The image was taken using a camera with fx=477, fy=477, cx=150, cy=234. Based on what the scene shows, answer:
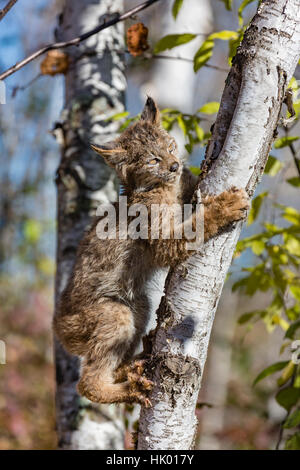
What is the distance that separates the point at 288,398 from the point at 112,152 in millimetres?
1942

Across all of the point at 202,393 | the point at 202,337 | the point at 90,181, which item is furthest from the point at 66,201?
the point at 202,393

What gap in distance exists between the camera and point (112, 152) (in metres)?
3.18

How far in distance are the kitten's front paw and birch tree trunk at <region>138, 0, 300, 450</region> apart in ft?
0.12

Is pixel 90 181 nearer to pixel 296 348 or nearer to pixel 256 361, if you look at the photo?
pixel 296 348

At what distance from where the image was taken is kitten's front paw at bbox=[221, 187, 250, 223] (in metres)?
2.22

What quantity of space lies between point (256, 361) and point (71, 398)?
35.0 ft

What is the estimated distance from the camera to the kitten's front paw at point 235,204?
2.22 meters

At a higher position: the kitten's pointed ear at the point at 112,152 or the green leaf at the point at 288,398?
the kitten's pointed ear at the point at 112,152

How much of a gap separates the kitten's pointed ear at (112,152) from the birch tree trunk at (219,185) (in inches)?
41.5

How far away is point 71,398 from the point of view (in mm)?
3779

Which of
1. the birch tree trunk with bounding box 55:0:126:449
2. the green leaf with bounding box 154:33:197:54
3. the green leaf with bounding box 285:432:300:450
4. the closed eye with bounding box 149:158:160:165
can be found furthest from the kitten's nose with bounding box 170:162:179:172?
the green leaf with bounding box 285:432:300:450

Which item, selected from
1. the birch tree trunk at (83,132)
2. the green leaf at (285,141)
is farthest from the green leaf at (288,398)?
the green leaf at (285,141)

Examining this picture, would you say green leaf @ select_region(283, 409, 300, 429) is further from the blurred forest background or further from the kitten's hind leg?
the blurred forest background

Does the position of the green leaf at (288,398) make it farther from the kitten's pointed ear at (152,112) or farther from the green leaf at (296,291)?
the kitten's pointed ear at (152,112)
